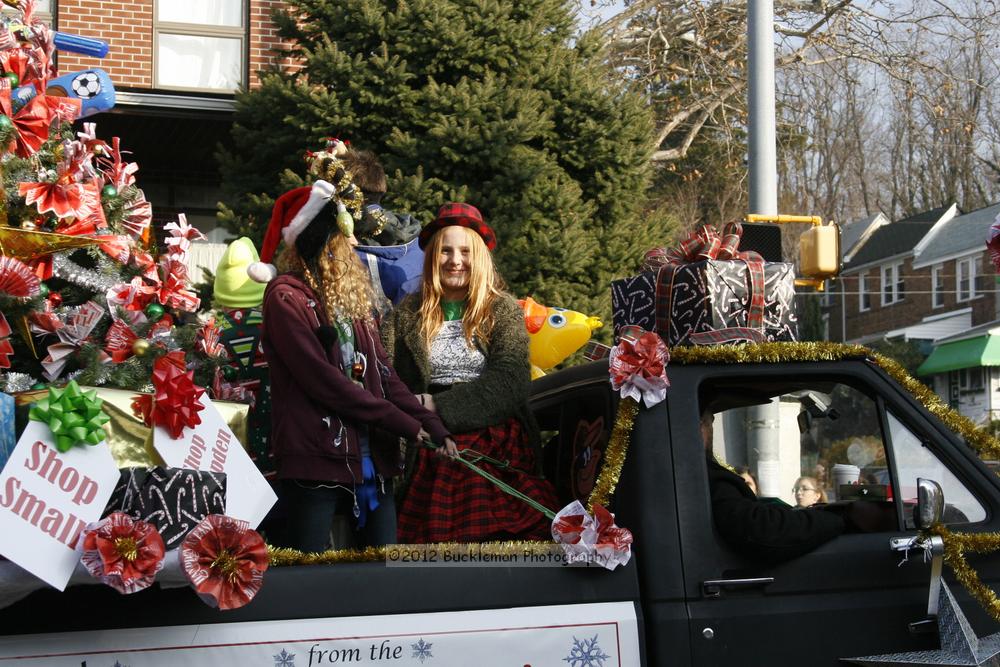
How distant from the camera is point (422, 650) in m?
2.98

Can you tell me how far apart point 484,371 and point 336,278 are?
1.91ft

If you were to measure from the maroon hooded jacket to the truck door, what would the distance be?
874 mm

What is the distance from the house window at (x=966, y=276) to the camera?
121 ft

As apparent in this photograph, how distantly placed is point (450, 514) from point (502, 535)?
20 cm

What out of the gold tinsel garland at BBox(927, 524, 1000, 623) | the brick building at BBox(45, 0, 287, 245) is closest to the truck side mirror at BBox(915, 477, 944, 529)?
the gold tinsel garland at BBox(927, 524, 1000, 623)

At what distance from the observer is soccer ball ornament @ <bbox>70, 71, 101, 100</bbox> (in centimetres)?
550

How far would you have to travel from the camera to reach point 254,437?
430 cm

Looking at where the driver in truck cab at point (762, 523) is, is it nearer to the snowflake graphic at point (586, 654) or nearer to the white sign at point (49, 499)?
the snowflake graphic at point (586, 654)

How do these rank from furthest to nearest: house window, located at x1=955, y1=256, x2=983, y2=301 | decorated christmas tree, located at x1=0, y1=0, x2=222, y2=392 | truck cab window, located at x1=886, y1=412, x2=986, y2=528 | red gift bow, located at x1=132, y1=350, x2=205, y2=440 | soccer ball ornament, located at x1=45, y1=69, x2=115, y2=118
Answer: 1. house window, located at x1=955, y1=256, x2=983, y2=301
2. soccer ball ornament, located at x1=45, y1=69, x2=115, y2=118
3. decorated christmas tree, located at x1=0, y1=0, x2=222, y2=392
4. truck cab window, located at x1=886, y1=412, x2=986, y2=528
5. red gift bow, located at x1=132, y1=350, x2=205, y2=440

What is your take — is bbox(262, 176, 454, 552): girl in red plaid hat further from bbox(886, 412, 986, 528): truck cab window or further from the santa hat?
bbox(886, 412, 986, 528): truck cab window

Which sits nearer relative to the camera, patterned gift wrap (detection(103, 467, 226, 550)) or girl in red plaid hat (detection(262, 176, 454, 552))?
patterned gift wrap (detection(103, 467, 226, 550))

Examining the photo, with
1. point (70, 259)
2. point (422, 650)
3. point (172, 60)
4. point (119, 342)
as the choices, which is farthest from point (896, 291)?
point (422, 650)

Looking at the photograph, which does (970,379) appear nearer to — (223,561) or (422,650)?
(422,650)

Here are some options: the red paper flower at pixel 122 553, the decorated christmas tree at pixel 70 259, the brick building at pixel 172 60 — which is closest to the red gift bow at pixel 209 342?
the decorated christmas tree at pixel 70 259
